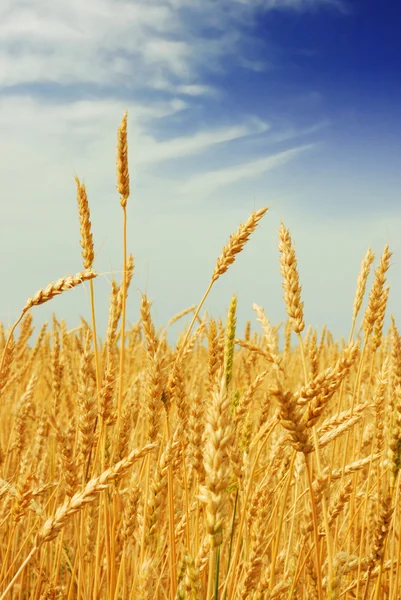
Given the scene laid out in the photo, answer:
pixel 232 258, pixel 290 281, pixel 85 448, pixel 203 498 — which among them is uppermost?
pixel 232 258

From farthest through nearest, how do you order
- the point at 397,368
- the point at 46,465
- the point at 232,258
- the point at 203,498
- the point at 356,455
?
the point at 46,465, the point at 356,455, the point at 232,258, the point at 397,368, the point at 203,498

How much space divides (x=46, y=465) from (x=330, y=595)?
81.9 inches

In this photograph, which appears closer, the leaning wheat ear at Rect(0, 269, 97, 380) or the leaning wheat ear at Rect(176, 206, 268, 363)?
the leaning wheat ear at Rect(0, 269, 97, 380)

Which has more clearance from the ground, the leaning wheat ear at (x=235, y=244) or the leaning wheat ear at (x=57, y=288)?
the leaning wheat ear at (x=235, y=244)

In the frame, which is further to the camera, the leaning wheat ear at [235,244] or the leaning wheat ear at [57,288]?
the leaning wheat ear at [235,244]

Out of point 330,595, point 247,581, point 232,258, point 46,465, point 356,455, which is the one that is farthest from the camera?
point 46,465

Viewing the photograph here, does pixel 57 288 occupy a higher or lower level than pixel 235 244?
lower

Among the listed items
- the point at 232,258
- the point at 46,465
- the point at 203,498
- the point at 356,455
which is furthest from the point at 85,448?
the point at 46,465

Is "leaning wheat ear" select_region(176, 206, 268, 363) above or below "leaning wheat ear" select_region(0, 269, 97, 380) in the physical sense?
above

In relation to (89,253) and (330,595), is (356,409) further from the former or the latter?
(89,253)

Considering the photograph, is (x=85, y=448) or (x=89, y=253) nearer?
(x=85, y=448)

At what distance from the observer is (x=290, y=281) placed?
1301 millimetres

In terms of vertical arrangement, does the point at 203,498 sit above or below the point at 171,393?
below

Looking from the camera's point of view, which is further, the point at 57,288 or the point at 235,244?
the point at 235,244
